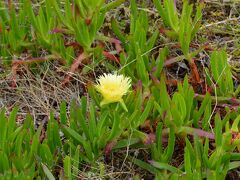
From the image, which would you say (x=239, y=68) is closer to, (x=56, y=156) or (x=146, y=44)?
(x=146, y=44)

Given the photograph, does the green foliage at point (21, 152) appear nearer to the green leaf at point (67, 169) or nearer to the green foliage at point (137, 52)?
the green leaf at point (67, 169)

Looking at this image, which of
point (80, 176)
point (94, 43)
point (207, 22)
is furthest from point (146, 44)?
point (80, 176)

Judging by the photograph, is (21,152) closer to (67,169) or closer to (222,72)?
(67,169)

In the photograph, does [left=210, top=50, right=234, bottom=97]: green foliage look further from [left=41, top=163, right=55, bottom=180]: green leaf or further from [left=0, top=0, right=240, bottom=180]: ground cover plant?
[left=41, top=163, right=55, bottom=180]: green leaf

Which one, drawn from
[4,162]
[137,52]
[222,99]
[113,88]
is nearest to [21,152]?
[4,162]

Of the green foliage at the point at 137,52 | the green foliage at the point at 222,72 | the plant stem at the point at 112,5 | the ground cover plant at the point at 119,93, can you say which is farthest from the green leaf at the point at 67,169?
the plant stem at the point at 112,5

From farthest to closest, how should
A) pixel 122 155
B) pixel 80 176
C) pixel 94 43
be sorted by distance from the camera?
pixel 94 43 < pixel 122 155 < pixel 80 176

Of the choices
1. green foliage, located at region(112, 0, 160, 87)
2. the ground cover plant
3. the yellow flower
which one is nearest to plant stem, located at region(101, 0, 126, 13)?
the ground cover plant

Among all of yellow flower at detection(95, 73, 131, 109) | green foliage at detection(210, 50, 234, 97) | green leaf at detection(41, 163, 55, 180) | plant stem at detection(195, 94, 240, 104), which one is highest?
yellow flower at detection(95, 73, 131, 109)
